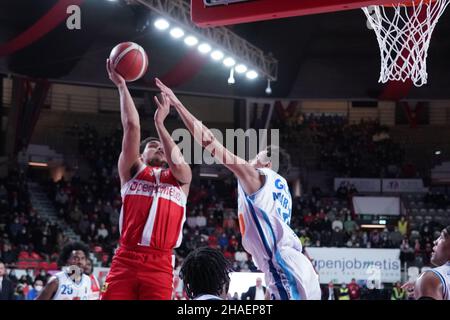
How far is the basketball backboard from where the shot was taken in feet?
17.2

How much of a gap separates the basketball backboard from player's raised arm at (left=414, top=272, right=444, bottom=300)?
7.81ft

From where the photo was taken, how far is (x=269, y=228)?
12.5ft

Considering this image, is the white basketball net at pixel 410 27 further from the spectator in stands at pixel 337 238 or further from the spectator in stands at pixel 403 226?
the spectator in stands at pixel 403 226

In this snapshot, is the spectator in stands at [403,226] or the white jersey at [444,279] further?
the spectator in stands at [403,226]

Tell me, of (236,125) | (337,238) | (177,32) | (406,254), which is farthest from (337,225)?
(177,32)

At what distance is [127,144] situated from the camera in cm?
415

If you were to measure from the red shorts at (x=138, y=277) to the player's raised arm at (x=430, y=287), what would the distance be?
1.52 meters

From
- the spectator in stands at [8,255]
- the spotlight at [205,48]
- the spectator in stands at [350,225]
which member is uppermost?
the spotlight at [205,48]

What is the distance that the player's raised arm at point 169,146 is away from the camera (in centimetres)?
406

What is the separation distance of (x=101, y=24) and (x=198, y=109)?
363 inches

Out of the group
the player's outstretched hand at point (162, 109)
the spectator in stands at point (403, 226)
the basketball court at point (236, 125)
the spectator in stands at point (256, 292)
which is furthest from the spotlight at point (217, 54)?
the player's outstretched hand at point (162, 109)

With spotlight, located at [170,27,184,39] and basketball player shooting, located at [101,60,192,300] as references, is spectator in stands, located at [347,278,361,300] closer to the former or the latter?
spotlight, located at [170,27,184,39]
